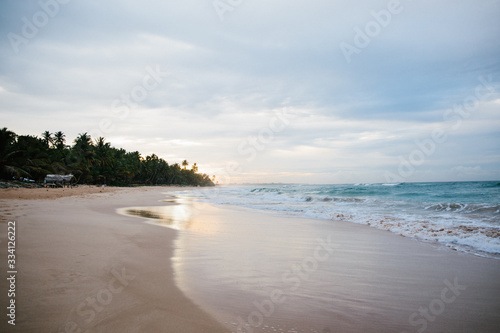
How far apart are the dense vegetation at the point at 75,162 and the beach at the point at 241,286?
36.0 metres

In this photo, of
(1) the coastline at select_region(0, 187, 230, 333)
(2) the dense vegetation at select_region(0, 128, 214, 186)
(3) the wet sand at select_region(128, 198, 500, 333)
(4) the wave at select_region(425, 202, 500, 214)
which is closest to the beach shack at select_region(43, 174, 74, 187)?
(2) the dense vegetation at select_region(0, 128, 214, 186)

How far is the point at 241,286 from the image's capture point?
151 inches

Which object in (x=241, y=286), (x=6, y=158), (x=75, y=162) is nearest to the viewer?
(x=241, y=286)

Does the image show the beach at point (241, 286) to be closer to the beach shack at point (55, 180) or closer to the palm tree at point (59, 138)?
the beach shack at point (55, 180)

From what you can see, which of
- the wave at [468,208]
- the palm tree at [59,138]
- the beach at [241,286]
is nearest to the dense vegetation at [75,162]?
the palm tree at [59,138]

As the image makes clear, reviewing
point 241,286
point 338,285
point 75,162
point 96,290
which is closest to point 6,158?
point 75,162

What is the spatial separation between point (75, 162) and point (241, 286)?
58.4 m

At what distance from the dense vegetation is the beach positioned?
36.0 m

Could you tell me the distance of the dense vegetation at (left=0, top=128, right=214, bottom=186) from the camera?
32.6m

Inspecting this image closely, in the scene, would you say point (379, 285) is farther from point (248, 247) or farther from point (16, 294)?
point (16, 294)

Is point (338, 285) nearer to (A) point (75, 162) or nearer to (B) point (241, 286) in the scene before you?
(B) point (241, 286)

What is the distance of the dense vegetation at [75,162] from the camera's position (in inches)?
1283

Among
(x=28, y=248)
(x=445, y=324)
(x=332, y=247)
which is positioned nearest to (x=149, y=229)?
(x=28, y=248)

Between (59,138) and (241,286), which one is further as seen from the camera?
(59,138)
